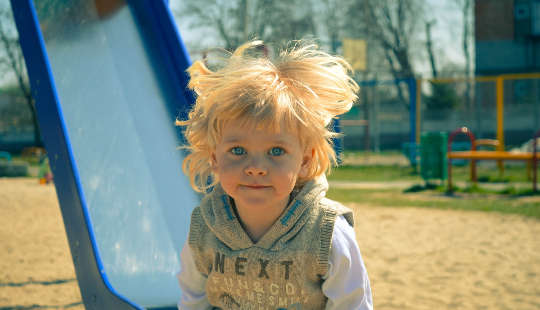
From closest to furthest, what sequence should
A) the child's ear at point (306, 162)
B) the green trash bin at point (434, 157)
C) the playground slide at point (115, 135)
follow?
the child's ear at point (306, 162) → the playground slide at point (115, 135) → the green trash bin at point (434, 157)

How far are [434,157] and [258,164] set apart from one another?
10315mm

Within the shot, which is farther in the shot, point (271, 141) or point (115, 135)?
point (115, 135)

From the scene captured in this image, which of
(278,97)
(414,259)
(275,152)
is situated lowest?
(414,259)

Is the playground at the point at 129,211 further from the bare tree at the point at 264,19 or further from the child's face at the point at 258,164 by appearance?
the bare tree at the point at 264,19

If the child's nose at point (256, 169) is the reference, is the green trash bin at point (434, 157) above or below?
below

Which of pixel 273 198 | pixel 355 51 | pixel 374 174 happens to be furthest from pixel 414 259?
pixel 355 51

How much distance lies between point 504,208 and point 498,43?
2148 cm

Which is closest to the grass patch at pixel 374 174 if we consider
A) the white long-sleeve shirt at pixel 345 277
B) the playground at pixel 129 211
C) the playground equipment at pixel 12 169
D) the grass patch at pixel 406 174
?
the grass patch at pixel 406 174

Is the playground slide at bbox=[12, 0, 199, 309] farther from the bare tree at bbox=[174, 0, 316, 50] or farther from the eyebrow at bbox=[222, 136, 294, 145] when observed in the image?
the bare tree at bbox=[174, 0, 316, 50]

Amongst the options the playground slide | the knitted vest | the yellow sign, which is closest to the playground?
the playground slide

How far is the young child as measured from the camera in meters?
1.45

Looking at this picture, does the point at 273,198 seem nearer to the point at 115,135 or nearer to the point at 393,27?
the point at 115,135

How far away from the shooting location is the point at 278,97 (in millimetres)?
1460

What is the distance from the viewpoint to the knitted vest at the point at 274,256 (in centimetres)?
148
